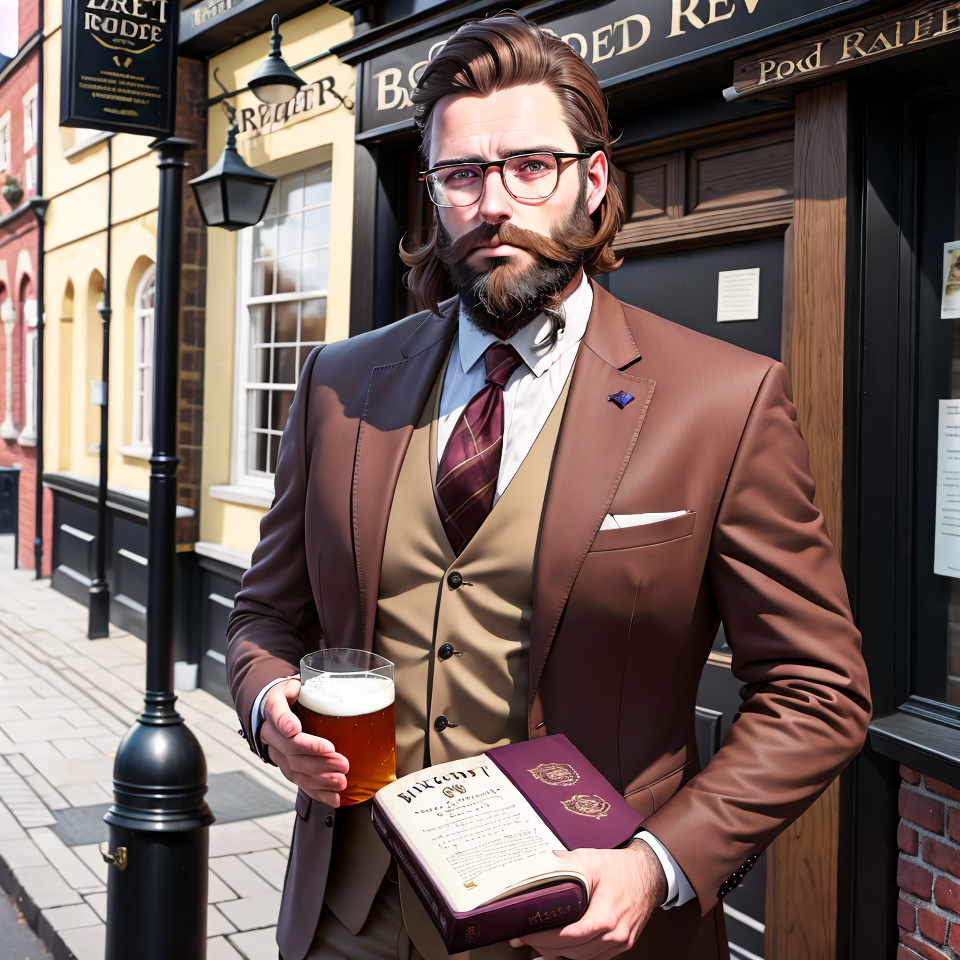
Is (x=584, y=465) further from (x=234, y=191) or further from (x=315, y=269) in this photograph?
(x=315, y=269)

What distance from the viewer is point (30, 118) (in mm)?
13523

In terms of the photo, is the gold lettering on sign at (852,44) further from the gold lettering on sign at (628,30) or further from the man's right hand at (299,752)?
the man's right hand at (299,752)

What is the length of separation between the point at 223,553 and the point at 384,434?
616cm

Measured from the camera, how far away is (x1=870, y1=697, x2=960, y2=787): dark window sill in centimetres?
294

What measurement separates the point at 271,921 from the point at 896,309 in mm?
3391

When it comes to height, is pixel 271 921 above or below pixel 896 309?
below

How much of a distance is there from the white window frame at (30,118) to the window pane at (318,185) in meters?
7.75

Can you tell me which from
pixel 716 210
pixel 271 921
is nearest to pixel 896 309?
pixel 716 210

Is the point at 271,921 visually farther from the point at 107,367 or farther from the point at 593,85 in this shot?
the point at 107,367

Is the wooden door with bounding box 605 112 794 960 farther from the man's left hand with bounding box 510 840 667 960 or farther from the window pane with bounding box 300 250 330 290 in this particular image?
the window pane with bounding box 300 250 330 290

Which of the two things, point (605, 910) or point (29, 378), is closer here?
point (605, 910)

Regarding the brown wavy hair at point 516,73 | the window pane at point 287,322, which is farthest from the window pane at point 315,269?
the brown wavy hair at point 516,73

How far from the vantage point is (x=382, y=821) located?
4.70 ft

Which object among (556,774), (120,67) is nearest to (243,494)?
(120,67)
